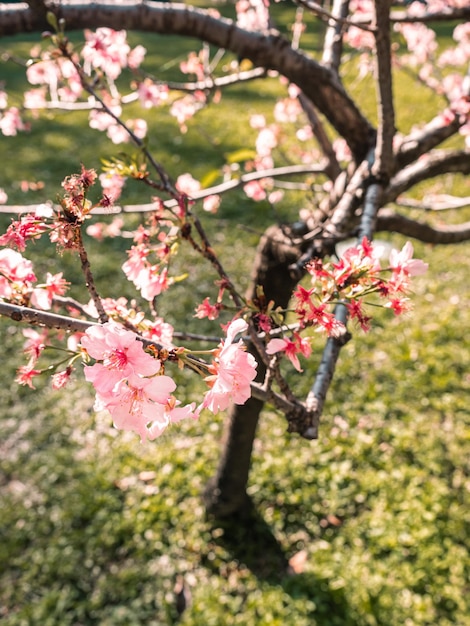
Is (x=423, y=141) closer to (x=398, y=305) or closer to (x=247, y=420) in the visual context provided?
(x=398, y=305)

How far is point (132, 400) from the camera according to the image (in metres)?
0.95

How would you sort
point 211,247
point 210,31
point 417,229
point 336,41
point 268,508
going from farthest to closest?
point 268,508 < point 417,229 < point 336,41 < point 210,31 < point 211,247

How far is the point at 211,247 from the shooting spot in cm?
149

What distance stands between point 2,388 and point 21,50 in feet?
43.4

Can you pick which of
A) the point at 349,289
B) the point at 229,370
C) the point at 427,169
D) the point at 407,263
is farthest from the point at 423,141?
the point at 229,370

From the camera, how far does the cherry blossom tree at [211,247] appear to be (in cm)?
100

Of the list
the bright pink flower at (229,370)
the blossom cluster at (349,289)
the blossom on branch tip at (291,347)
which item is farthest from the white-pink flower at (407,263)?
the bright pink flower at (229,370)

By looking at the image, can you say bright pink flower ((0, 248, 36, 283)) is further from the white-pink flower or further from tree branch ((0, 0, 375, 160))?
tree branch ((0, 0, 375, 160))

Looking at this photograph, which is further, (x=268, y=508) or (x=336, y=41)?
(x=268, y=508)

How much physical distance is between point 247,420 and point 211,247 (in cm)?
146

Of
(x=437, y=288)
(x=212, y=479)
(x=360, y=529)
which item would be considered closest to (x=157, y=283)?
(x=212, y=479)

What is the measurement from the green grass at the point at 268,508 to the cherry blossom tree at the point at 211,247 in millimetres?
359

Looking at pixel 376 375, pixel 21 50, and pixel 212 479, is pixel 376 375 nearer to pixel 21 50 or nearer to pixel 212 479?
pixel 212 479

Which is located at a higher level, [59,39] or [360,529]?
[59,39]
